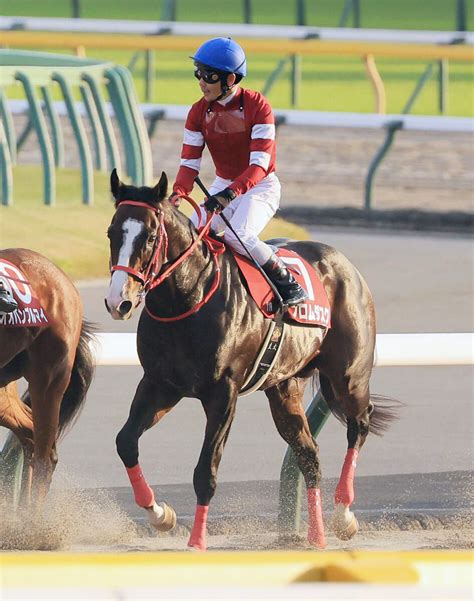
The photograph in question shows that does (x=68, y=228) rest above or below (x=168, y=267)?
below

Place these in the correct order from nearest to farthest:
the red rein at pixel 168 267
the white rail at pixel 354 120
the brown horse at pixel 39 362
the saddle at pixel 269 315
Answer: the red rein at pixel 168 267, the saddle at pixel 269 315, the brown horse at pixel 39 362, the white rail at pixel 354 120

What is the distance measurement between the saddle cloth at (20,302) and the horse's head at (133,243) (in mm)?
853

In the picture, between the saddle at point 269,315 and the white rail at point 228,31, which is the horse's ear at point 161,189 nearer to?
the saddle at point 269,315

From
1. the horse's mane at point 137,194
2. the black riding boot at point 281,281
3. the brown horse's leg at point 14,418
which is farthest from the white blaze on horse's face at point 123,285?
the brown horse's leg at point 14,418

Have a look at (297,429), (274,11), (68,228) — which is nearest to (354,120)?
(68,228)

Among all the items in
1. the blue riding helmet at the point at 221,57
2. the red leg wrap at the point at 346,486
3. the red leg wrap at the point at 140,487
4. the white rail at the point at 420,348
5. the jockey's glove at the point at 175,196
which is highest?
the blue riding helmet at the point at 221,57

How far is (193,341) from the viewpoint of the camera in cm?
631

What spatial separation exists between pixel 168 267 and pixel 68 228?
8.06 m

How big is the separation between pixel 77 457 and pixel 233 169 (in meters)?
2.27

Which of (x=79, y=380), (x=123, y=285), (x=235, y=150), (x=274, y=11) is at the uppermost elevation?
(x=235, y=150)

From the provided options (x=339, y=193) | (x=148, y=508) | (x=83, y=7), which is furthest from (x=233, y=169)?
(x=83, y=7)

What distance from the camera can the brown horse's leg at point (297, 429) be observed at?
23.5 ft

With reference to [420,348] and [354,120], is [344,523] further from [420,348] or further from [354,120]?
[354,120]

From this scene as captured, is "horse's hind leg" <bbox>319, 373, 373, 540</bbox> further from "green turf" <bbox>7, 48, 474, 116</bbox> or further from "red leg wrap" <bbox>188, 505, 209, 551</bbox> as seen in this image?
"green turf" <bbox>7, 48, 474, 116</bbox>
